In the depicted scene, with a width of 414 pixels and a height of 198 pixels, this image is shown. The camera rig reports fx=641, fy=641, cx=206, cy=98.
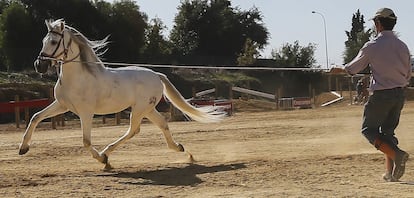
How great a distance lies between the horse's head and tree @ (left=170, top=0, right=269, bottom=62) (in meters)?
66.5

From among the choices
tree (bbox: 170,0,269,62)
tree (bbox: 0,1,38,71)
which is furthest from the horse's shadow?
tree (bbox: 170,0,269,62)

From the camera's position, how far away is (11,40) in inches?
2041

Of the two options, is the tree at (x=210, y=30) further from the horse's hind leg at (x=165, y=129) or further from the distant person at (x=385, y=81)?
the distant person at (x=385, y=81)

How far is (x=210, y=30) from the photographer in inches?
3233

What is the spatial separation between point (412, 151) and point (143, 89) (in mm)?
4837

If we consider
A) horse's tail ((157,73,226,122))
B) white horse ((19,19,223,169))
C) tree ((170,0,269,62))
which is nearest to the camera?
white horse ((19,19,223,169))

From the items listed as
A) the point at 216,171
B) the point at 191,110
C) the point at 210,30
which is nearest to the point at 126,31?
the point at 210,30

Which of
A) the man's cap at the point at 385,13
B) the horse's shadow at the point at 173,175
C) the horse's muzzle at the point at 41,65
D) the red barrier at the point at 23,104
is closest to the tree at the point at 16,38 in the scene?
the red barrier at the point at 23,104

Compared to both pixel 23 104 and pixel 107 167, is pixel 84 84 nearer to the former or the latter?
pixel 107 167

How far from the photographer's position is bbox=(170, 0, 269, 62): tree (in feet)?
264

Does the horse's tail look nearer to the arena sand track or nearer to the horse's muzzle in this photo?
the arena sand track

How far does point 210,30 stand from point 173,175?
73.5 m

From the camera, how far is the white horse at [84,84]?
10133 millimetres

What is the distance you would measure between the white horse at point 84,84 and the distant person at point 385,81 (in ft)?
14.1
